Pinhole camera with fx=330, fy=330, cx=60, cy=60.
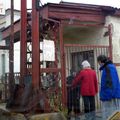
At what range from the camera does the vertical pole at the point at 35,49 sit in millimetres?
7344

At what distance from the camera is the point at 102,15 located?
32.2 ft

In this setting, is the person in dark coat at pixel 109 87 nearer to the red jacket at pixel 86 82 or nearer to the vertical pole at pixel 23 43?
the red jacket at pixel 86 82

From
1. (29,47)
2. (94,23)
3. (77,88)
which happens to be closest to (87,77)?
(77,88)

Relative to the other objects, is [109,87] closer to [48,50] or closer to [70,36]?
[48,50]

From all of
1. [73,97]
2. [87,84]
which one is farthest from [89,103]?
[73,97]

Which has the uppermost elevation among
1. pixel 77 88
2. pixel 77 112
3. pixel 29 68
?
pixel 29 68

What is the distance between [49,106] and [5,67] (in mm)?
14018

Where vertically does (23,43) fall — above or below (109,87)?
above

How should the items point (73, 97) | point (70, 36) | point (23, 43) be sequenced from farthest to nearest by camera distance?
1. point (70, 36)
2. point (73, 97)
3. point (23, 43)

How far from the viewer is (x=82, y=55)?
1038 centimetres

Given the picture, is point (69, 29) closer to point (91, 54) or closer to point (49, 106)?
point (91, 54)

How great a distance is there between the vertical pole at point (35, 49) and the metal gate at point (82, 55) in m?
1.42

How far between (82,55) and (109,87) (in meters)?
3.29

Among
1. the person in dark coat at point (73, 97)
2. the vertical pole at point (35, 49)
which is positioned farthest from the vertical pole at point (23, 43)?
the person in dark coat at point (73, 97)
